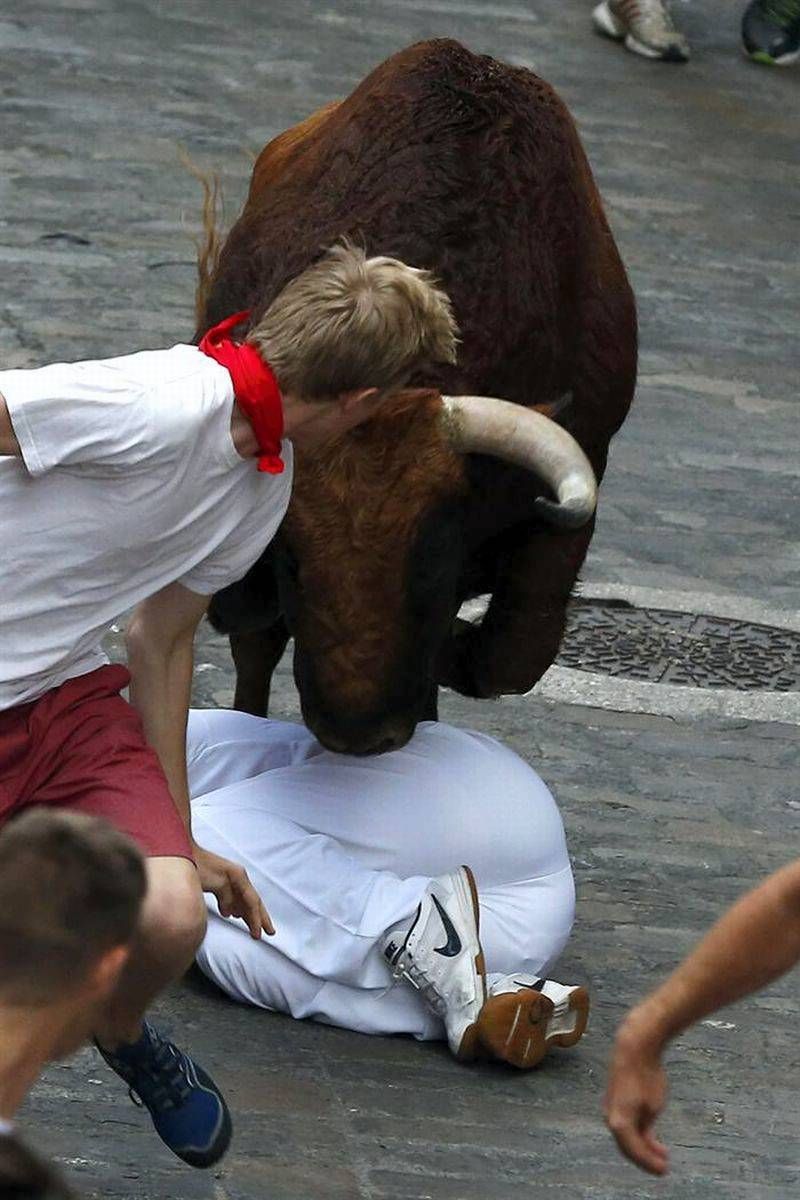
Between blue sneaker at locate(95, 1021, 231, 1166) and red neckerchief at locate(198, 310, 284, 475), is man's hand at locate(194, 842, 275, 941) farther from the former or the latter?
red neckerchief at locate(198, 310, 284, 475)

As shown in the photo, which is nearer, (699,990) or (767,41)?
(699,990)

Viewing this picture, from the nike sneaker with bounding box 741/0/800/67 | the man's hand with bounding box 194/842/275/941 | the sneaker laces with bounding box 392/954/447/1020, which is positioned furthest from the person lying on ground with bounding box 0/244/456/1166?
the nike sneaker with bounding box 741/0/800/67

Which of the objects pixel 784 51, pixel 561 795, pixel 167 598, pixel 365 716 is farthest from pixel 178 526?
pixel 784 51

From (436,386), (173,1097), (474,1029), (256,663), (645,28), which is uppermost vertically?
(436,386)

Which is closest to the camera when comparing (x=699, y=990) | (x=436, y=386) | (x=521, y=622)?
(x=699, y=990)

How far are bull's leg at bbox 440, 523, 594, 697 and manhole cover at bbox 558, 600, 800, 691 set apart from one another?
1.21m

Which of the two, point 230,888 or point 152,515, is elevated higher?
point 152,515

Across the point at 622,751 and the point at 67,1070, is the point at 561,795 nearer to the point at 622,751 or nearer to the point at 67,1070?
the point at 622,751

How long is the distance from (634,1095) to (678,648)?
168 inches

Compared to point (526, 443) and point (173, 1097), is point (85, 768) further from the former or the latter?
point (526, 443)

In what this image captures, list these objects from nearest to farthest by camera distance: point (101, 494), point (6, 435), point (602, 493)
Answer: point (6, 435), point (101, 494), point (602, 493)

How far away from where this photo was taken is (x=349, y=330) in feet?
13.5

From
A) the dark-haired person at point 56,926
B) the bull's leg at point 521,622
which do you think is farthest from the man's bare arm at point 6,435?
the bull's leg at point 521,622

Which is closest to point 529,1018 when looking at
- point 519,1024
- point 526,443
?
point 519,1024
